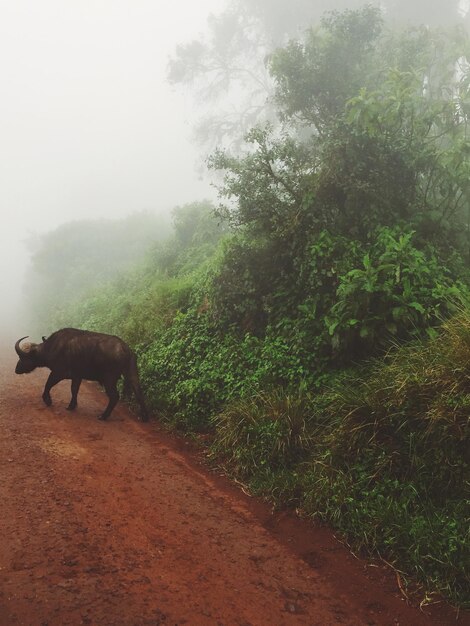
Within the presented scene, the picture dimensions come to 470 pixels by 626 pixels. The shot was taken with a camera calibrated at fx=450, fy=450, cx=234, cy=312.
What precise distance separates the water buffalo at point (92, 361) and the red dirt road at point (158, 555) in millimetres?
1586

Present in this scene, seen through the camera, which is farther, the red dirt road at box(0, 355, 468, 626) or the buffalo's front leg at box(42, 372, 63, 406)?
the buffalo's front leg at box(42, 372, 63, 406)

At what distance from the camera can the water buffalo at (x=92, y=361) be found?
24.4 feet

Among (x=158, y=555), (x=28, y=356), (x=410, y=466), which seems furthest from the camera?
(x=28, y=356)

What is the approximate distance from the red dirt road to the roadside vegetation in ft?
1.34

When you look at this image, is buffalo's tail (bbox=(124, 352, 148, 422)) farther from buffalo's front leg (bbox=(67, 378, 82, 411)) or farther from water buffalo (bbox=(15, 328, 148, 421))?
buffalo's front leg (bbox=(67, 378, 82, 411))

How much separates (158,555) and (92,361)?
421 cm

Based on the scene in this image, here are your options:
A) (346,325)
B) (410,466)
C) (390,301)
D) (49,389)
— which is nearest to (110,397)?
(49,389)

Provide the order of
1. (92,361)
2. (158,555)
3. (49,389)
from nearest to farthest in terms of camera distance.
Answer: (158,555)
(92,361)
(49,389)

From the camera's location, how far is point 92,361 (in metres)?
7.54

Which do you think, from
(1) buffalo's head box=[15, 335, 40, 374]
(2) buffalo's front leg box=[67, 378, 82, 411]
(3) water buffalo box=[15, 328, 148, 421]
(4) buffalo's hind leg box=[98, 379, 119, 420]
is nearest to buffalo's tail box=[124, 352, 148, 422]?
(3) water buffalo box=[15, 328, 148, 421]

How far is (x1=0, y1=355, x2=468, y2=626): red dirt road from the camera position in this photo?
3314mm

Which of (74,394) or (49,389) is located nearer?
(74,394)

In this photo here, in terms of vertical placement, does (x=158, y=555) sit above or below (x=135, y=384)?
below

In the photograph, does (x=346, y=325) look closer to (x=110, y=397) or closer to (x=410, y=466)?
(x=410, y=466)
